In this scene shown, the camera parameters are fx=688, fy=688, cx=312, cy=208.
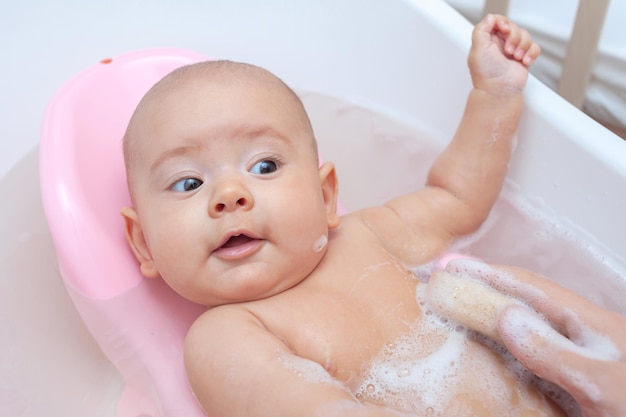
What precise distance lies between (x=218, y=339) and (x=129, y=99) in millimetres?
541

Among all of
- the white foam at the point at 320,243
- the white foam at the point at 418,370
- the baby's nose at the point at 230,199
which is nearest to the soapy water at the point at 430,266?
the white foam at the point at 418,370

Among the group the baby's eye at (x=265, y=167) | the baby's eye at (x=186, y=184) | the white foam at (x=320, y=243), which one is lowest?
the white foam at (x=320, y=243)

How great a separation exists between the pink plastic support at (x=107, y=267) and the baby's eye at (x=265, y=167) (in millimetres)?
303

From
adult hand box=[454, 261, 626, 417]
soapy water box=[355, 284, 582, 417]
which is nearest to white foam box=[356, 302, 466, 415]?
soapy water box=[355, 284, 582, 417]

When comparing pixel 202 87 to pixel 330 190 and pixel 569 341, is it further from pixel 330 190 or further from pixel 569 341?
pixel 569 341

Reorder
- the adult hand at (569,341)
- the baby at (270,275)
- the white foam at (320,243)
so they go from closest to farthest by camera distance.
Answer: the adult hand at (569,341) < the baby at (270,275) < the white foam at (320,243)

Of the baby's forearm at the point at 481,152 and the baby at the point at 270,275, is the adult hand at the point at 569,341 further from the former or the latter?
the baby's forearm at the point at 481,152

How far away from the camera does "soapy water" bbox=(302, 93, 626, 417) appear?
3.22ft

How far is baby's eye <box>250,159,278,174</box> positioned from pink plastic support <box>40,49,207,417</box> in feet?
0.99

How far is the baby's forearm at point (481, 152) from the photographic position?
1189mm

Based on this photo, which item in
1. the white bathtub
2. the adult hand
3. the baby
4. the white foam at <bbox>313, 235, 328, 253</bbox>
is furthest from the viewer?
the white bathtub

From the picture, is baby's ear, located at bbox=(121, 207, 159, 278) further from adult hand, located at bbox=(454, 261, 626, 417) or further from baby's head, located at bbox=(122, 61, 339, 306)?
adult hand, located at bbox=(454, 261, 626, 417)

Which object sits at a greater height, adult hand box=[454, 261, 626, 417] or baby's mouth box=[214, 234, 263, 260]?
baby's mouth box=[214, 234, 263, 260]

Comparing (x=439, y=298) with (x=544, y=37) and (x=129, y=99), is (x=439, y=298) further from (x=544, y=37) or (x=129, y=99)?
(x=544, y=37)
